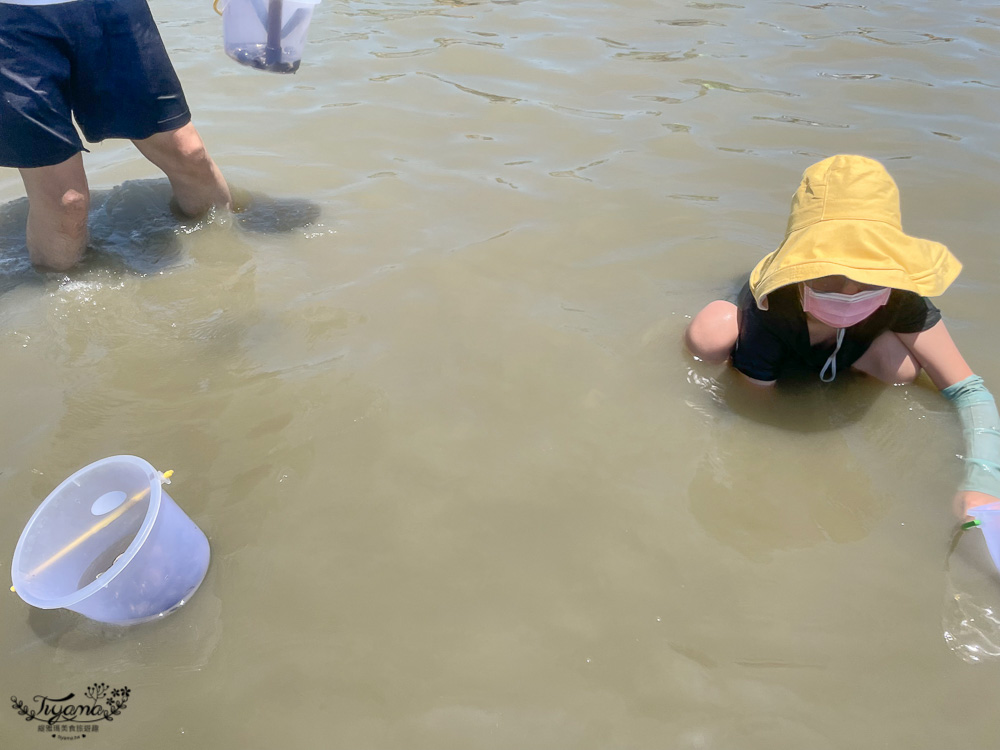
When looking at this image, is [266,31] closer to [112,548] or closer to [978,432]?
[112,548]

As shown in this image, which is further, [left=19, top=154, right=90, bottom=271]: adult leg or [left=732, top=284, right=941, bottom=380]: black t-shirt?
[left=19, top=154, right=90, bottom=271]: adult leg

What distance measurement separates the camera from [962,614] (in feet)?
5.83

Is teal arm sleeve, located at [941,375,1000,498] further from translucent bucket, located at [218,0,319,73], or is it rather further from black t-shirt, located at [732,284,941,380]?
translucent bucket, located at [218,0,319,73]

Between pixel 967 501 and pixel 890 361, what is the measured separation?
0.58m

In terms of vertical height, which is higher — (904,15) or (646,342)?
(904,15)

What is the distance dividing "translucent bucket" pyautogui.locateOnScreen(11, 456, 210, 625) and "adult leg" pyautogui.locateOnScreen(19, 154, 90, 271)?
1.57 metres

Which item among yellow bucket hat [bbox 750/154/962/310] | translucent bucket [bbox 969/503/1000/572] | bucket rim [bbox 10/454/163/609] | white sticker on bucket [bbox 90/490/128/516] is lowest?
white sticker on bucket [bbox 90/490/128/516]

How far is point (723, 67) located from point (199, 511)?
4.47 m

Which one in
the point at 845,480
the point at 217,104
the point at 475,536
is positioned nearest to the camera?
the point at 475,536

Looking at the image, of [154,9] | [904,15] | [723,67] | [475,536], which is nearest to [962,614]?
[475,536]

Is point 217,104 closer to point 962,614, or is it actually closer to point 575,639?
point 575,639

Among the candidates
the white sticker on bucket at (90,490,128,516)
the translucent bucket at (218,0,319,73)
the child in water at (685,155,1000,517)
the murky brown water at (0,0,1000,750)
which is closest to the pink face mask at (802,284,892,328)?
the child in water at (685,155,1000,517)

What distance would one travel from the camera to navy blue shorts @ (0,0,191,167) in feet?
8.49

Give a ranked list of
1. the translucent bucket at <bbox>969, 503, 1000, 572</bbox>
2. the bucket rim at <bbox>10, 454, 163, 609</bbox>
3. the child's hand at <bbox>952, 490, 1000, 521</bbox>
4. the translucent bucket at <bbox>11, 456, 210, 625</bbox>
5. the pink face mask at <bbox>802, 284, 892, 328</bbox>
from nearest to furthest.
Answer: the bucket rim at <bbox>10, 454, 163, 609</bbox>, the translucent bucket at <bbox>11, 456, 210, 625</bbox>, the translucent bucket at <bbox>969, 503, 1000, 572</bbox>, the child's hand at <bbox>952, 490, 1000, 521</bbox>, the pink face mask at <bbox>802, 284, 892, 328</bbox>
